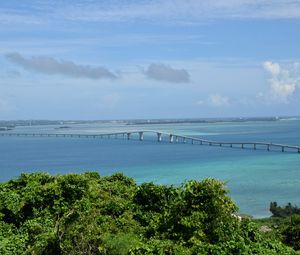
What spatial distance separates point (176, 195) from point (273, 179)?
1919 inches

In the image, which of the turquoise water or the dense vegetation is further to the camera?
the turquoise water

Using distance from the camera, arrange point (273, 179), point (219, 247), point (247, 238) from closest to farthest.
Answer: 1. point (219, 247)
2. point (247, 238)
3. point (273, 179)

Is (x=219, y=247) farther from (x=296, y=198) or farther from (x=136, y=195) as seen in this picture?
(x=296, y=198)

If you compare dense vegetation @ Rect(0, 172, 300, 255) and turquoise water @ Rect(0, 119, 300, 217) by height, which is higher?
dense vegetation @ Rect(0, 172, 300, 255)

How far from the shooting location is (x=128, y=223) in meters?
14.3

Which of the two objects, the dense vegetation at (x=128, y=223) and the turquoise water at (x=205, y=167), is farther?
the turquoise water at (x=205, y=167)

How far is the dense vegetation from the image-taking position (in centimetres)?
1091

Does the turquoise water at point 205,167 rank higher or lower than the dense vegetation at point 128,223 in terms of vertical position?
lower

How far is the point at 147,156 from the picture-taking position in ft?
298

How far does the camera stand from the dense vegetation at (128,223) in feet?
35.8

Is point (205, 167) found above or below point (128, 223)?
below

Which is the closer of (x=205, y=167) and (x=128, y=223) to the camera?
(x=128, y=223)

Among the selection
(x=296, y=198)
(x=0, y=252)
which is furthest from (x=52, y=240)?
(x=296, y=198)

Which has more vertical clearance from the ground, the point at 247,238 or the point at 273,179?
the point at 247,238
